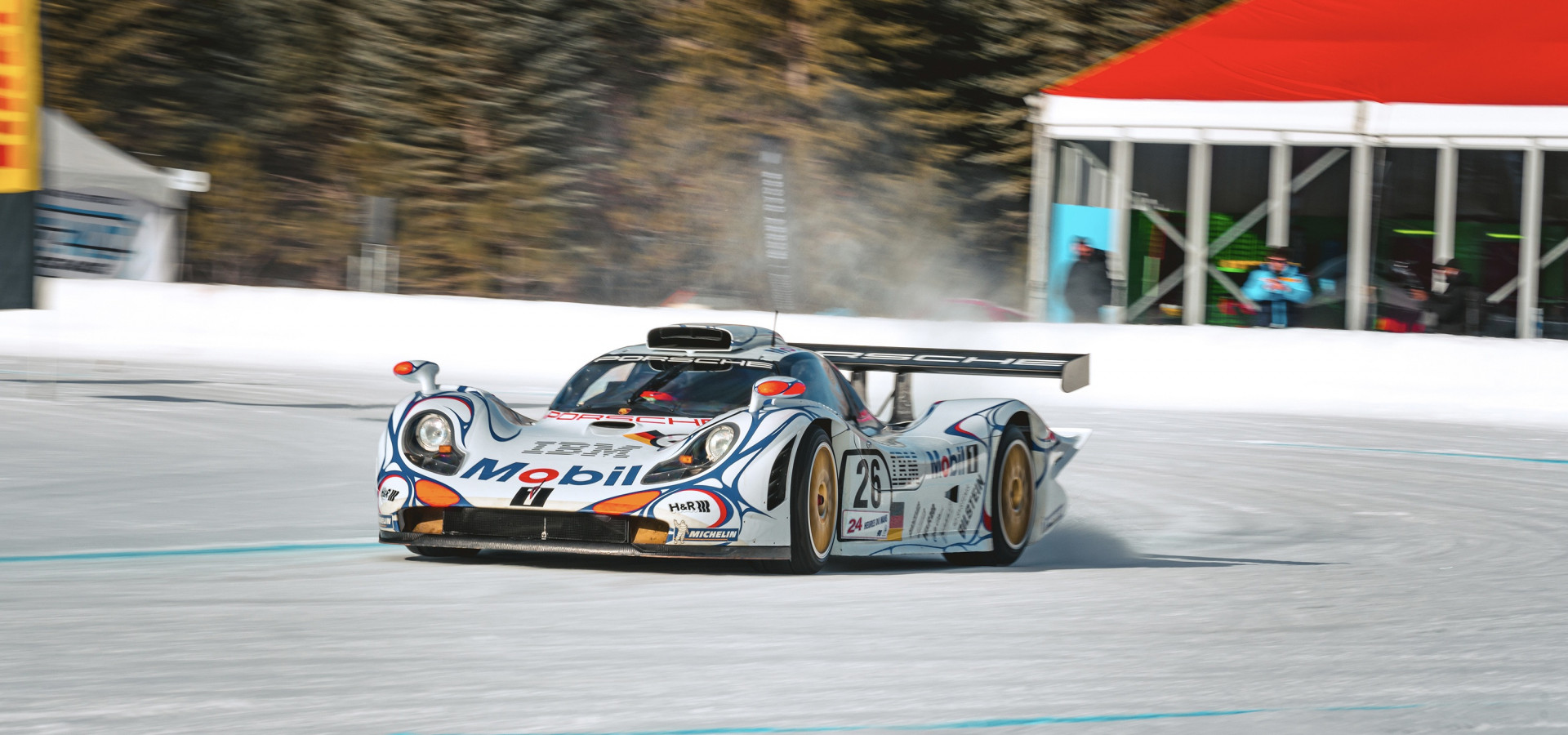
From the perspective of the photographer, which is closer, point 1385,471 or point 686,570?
point 686,570

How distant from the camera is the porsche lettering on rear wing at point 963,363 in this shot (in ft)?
25.8

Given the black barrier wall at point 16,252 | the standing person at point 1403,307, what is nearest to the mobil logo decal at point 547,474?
the black barrier wall at point 16,252

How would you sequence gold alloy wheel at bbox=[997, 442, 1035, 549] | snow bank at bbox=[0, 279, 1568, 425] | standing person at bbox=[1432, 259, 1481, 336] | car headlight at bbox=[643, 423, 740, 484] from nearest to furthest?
car headlight at bbox=[643, 423, 740, 484]
gold alloy wheel at bbox=[997, 442, 1035, 549]
snow bank at bbox=[0, 279, 1568, 425]
standing person at bbox=[1432, 259, 1481, 336]

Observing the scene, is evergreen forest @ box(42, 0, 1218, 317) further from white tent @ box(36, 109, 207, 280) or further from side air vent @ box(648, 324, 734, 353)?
side air vent @ box(648, 324, 734, 353)

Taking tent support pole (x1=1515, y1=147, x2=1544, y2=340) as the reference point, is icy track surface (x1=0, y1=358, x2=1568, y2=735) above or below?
below

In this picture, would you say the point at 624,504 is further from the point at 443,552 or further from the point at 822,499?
the point at 443,552

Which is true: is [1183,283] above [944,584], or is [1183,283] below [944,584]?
above

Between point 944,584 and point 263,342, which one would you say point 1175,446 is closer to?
point 944,584

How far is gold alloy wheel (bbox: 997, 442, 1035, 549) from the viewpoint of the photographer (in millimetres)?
7582

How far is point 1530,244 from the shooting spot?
20.8 meters

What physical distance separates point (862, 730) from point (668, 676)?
2.27ft

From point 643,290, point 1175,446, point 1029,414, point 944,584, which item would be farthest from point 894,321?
point 643,290

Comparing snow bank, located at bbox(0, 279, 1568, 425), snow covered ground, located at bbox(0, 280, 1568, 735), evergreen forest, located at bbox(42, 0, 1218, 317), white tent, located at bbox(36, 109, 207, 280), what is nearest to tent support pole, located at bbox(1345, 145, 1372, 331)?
snow bank, located at bbox(0, 279, 1568, 425)

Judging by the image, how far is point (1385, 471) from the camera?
11664mm
